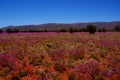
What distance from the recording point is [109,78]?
6582 mm

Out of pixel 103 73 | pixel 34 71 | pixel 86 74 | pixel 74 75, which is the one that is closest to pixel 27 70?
pixel 34 71

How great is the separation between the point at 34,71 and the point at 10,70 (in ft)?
4.16

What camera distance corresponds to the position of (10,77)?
22.7 feet

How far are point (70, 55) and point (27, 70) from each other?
12.2ft

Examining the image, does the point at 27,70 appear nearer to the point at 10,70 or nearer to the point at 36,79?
the point at 10,70

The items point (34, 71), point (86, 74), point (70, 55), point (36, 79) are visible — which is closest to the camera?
point (36, 79)

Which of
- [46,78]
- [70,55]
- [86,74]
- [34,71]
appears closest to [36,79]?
[46,78]

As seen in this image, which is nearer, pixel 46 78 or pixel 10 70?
pixel 46 78

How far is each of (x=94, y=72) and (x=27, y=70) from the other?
2939 millimetres

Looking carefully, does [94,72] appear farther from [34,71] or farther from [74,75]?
[34,71]

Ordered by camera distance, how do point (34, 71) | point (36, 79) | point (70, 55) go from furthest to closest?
1. point (70, 55)
2. point (34, 71)
3. point (36, 79)

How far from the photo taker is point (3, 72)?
299 inches

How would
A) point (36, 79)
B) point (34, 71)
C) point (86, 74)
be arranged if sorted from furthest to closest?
point (34, 71) < point (86, 74) < point (36, 79)

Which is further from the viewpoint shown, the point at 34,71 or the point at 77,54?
the point at 77,54
